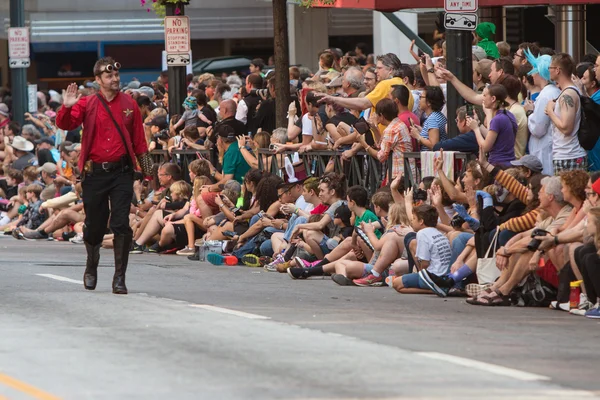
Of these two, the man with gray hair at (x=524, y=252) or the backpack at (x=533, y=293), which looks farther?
the backpack at (x=533, y=293)

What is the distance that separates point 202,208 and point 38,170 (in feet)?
26.4

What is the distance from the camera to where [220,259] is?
20.0m

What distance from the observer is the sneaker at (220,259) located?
19844 mm

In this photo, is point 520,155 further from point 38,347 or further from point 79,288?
point 38,347

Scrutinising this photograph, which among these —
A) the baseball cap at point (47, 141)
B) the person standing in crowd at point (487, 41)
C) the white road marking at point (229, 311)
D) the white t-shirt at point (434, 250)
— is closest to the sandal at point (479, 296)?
the white t-shirt at point (434, 250)

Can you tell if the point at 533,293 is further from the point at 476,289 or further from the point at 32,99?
the point at 32,99

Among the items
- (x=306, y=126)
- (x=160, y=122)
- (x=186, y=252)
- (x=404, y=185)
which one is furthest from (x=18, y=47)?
(x=404, y=185)

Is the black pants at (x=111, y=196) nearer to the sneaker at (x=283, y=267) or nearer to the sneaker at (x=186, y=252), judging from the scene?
the sneaker at (x=283, y=267)

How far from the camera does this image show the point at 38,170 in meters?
28.6

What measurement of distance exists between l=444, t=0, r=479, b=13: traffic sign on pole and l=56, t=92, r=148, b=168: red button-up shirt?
397 cm

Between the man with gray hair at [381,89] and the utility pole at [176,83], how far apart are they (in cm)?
644

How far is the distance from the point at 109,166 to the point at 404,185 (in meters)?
4.11

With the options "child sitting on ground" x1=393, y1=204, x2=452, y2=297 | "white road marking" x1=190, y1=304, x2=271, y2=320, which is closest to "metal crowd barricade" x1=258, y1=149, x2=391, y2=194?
"child sitting on ground" x1=393, y1=204, x2=452, y2=297

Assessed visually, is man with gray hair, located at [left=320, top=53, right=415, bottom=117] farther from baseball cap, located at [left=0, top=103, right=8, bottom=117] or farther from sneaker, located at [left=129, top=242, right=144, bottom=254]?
baseball cap, located at [left=0, top=103, right=8, bottom=117]
